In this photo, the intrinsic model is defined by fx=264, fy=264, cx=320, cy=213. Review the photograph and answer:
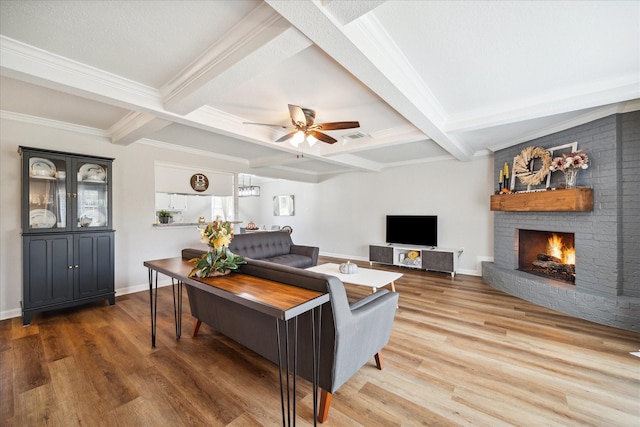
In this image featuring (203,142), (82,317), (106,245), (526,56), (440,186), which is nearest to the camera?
(526,56)

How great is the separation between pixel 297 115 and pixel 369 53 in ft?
3.45

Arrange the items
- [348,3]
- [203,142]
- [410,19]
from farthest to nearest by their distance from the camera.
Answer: [203,142] < [410,19] < [348,3]

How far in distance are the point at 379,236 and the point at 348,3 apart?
577 centimetres

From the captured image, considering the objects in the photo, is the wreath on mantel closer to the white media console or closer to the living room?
the living room

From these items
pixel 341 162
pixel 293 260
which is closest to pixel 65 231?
pixel 293 260

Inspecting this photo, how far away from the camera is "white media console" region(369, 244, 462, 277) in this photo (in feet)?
17.1

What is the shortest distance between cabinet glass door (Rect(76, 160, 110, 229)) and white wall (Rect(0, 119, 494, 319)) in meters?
0.36

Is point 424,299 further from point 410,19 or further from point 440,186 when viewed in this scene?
point 410,19

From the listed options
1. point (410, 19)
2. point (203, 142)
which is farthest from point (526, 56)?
point (203, 142)

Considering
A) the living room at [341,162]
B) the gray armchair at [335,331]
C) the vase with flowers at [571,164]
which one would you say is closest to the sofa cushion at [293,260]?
the living room at [341,162]

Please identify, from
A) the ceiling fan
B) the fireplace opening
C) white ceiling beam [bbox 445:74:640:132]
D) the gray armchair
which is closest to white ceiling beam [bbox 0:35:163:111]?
the ceiling fan

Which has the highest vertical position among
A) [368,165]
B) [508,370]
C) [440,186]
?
[368,165]

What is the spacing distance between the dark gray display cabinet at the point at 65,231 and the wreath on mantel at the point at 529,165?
604 centimetres

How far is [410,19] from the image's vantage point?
1684 mm
